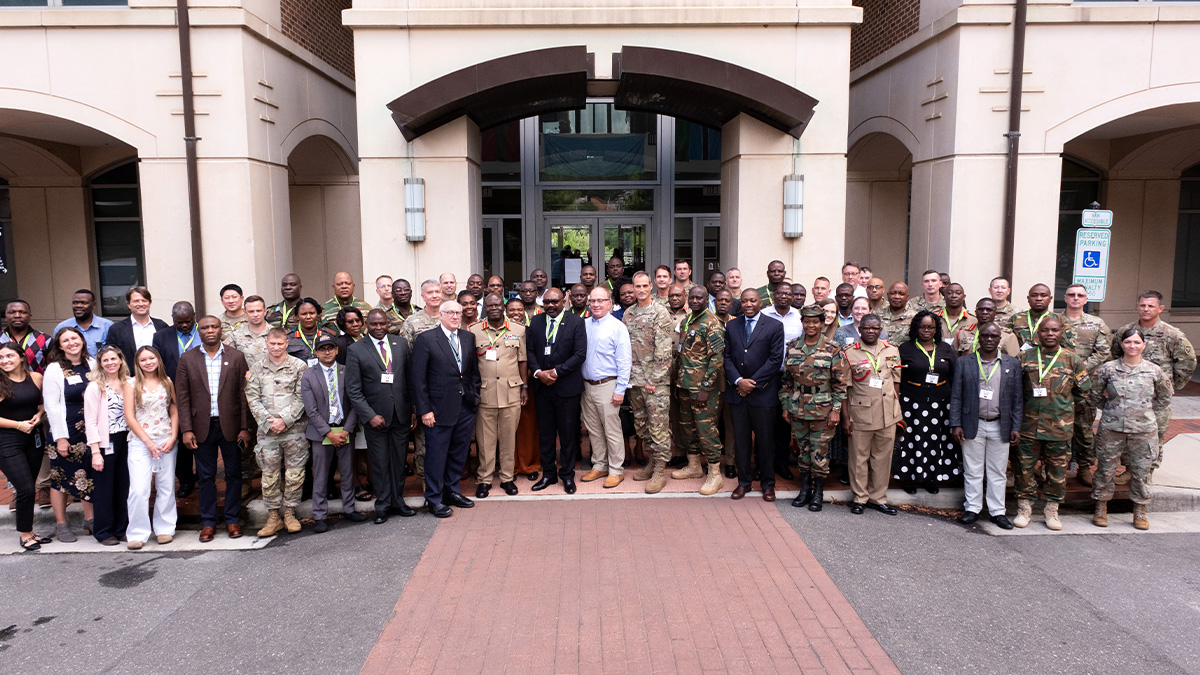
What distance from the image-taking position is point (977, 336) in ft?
23.0

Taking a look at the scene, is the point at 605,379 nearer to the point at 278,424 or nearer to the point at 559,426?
the point at 559,426

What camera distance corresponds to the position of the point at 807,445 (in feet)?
22.8

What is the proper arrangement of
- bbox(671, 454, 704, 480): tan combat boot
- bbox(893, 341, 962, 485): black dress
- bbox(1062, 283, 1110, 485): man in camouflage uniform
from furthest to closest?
bbox(671, 454, 704, 480): tan combat boot < bbox(1062, 283, 1110, 485): man in camouflage uniform < bbox(893, 341, 962, 485): black dress

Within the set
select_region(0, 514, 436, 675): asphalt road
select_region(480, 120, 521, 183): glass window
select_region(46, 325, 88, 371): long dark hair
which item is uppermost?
select_region(480, 120, 521, 183): glass window

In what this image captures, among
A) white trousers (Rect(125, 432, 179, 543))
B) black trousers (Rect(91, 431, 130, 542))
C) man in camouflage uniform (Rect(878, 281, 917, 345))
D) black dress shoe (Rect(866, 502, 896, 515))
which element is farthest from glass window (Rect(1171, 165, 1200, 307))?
black trousers (Rect(91, 431, 130, 542))

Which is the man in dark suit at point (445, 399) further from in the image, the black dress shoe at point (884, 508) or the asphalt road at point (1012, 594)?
the black dress shoe at point (884, 508)

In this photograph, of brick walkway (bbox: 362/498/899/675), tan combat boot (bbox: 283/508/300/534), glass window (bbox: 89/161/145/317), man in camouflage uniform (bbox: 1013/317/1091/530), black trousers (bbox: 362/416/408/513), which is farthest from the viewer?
glass window (bbox: 89/161/145/317)

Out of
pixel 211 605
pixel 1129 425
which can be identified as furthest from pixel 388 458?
pixel 1129 425

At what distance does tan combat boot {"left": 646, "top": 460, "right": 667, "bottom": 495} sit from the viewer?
7367mm

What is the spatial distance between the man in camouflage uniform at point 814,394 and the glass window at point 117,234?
12730 millimetres

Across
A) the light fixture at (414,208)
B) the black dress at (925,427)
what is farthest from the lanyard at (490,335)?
the black dress at (925,427)

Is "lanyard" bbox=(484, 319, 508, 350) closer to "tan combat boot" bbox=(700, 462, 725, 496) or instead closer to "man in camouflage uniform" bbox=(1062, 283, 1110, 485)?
"tan combat boot" bbox=(700, 462, 725, 496)

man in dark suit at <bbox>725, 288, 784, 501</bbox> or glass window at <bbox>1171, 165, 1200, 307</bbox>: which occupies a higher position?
glass window at <bbox>1171, 165, 1200, 307</bbox>

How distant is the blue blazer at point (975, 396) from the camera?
6.49 meters
